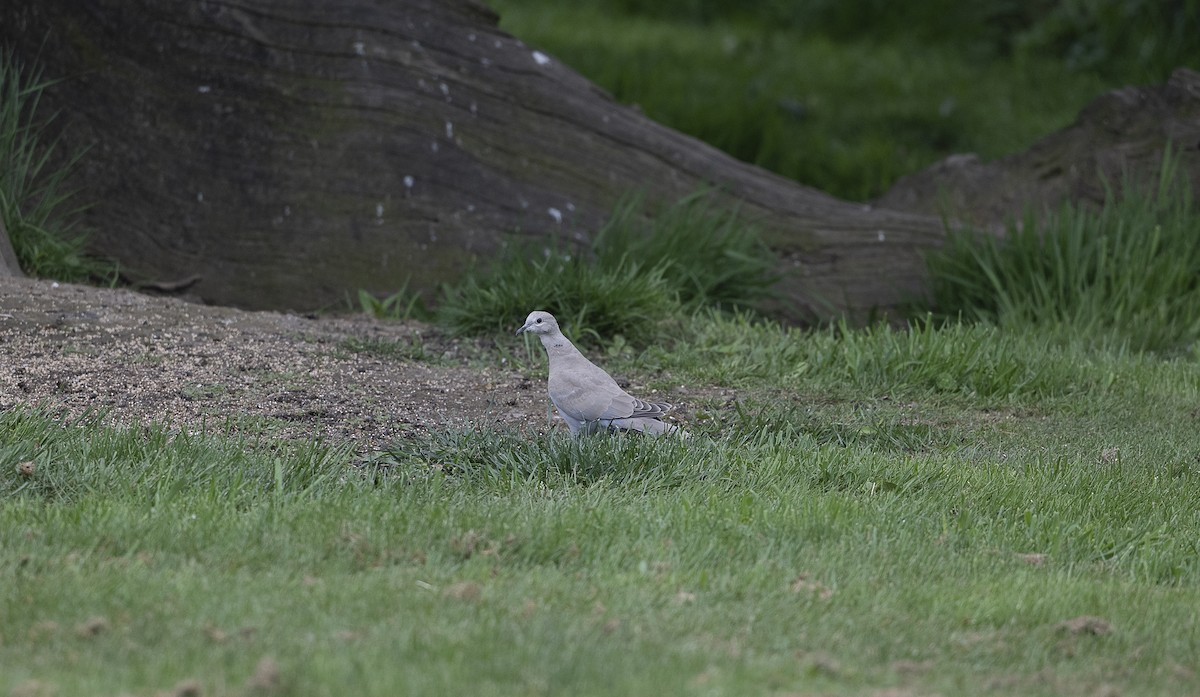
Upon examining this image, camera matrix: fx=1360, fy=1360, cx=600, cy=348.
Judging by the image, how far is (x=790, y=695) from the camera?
2.77 meters

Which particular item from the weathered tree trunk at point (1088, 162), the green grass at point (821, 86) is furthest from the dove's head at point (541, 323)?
the green grass at point (821, 86)

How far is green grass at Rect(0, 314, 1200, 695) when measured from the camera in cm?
294

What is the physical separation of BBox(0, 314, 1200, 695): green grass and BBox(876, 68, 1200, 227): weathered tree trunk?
335 cm

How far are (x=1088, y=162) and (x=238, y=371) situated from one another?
556 centimetres

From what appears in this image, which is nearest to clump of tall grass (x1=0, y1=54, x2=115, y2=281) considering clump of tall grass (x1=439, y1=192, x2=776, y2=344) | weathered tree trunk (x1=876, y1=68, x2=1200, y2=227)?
clump of tall grass (x1=439, y1=192, x2=776, y2=344)

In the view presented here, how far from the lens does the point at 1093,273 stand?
7.53 meters

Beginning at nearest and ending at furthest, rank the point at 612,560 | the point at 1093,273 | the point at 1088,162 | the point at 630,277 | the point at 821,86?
1. the point at 612,560
2. the point at 630,277
3. the point at 1093,273
4. the point at 1088,162
5. the point at 821,86

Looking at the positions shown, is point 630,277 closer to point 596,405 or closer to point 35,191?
point 596,405

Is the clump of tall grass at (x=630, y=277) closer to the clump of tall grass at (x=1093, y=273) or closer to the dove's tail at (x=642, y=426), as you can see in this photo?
the clump of tall grass at (x=1093, y=273)

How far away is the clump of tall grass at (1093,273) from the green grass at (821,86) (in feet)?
9.68

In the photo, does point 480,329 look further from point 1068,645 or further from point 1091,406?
point 1068,645

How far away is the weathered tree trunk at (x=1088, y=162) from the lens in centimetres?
830

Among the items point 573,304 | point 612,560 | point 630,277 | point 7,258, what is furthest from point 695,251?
point 612,560

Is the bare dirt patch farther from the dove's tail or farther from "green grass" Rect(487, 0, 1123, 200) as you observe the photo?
"green grass" Rect(487, 0, 1123, 200)
